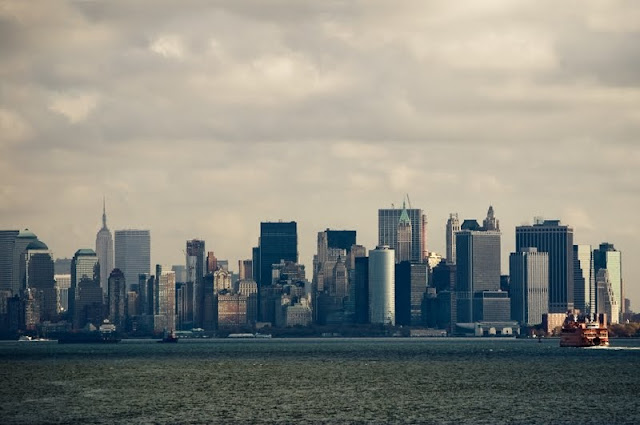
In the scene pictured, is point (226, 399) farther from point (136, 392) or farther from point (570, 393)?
point (570, 393)

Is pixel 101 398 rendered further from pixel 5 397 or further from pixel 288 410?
pixel 288 410

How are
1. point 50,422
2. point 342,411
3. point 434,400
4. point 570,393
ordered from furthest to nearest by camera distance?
point 570,393 < point 434,400 < point 342,411 < point 50,422

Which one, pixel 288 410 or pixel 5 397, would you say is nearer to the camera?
pixel 288 410

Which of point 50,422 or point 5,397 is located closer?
point 50,422

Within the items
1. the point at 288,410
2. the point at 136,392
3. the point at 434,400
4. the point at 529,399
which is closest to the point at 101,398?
the point at 136,392

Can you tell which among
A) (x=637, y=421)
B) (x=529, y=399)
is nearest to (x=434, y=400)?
(x=529, y=399)

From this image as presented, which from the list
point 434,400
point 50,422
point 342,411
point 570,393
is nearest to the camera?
point 50,422

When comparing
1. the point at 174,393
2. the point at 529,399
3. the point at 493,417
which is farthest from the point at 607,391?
the point at 174,393
